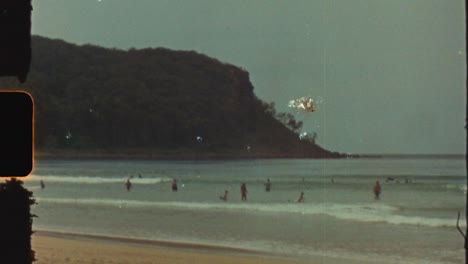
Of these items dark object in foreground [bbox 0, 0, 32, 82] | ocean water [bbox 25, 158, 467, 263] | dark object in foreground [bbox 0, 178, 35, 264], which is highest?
Answer: dark object in foreground [bbox 0, 0, 32, 82]

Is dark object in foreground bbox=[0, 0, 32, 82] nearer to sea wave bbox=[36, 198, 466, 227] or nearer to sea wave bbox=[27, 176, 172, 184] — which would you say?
sea wave bbox=[27, 176, 172, 184]

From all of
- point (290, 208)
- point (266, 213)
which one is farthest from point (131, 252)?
point (290, 208)

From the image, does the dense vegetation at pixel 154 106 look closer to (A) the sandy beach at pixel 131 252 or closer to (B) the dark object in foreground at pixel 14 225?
(B) the dark object in foreground at pixel 14 225

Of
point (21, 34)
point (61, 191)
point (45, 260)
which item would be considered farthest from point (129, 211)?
point (21, 34)

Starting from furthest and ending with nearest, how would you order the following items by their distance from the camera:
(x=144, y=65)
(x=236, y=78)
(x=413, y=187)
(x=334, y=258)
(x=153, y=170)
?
(x=413, y=187), (x=153, y=170), (x=144, y=65), (x=334, y=258), (x=236, y=78)

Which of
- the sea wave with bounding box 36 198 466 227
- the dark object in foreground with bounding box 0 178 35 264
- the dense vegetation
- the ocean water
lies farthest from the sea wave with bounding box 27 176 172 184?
the dark object in foreground with bounding box 0 178 35 264

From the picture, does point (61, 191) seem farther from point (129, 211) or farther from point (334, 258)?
point (334, 258)
